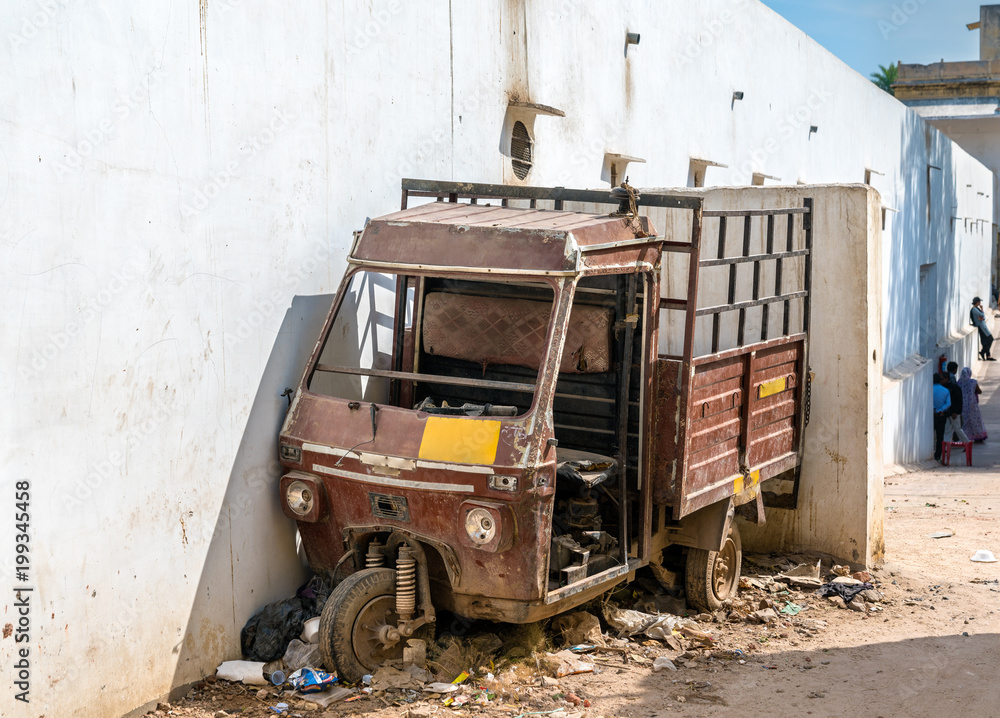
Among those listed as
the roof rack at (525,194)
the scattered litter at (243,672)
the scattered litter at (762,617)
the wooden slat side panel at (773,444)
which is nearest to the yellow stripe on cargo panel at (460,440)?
the scattered litter at (243,672)

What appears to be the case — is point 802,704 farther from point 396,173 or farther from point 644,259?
point 396,173

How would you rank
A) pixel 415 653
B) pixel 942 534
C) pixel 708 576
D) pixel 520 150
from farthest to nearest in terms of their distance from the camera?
1. pixel 942 534
2. pixel 520 150
3. pixel 708 576
4. pixel 415 653

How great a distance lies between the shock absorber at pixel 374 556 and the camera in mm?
5172

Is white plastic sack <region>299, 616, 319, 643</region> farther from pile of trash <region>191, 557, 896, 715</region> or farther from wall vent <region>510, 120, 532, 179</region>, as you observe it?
wall vent <region>510, 120, 532, 179</region>

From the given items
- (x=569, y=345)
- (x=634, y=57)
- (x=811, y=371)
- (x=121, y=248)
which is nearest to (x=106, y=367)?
(x=121, y=248)

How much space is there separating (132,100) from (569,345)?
2.72 meters

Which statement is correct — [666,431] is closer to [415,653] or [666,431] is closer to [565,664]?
[565,664]

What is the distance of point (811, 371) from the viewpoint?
748cm

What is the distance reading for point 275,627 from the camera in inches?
211

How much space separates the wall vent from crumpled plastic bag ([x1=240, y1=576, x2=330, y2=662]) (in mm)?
4093

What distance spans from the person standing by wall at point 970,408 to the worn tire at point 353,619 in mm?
13396

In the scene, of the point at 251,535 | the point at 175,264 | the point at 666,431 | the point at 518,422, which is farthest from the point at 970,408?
the point at 175,264

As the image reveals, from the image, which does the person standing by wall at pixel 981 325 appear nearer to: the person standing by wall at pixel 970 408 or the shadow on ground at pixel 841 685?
the person standing by wall at pixel 970 408

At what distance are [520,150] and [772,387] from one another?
3018 millimetres
